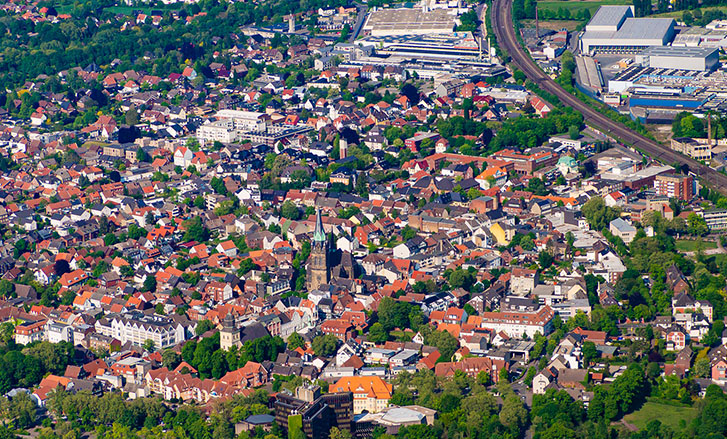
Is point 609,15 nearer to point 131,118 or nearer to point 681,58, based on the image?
point 681,58

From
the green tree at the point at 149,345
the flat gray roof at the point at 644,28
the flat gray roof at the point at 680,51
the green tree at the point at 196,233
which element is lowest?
the green tree at the point at 149,345

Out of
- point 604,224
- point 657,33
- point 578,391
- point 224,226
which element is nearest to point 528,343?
point 578,391

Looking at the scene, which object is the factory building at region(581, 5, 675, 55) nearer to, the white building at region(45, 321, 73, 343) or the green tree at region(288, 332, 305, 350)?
the green tree at region(288, 332, 305, 350)

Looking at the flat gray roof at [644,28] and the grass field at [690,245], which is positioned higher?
the flat gray roof at [644,28]

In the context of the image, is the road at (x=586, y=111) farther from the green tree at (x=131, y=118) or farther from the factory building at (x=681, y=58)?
the green tree at (x=131, y=118)

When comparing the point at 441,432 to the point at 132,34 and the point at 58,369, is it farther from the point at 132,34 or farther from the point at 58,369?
the point at 132,34

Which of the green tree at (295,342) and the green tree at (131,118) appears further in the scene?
the green tree at (131,118)

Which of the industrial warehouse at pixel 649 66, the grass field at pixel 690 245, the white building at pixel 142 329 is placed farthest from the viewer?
the industrial warehouse at pixel 649 66

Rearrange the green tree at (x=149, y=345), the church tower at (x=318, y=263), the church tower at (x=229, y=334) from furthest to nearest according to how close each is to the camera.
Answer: the church tower at (x=318, y=263)
the green tree at (x=149, y=345)
the church tower at (x=229, y=334)

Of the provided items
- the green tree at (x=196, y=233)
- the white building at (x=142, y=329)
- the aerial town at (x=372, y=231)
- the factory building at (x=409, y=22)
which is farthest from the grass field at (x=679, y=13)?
the white building at (x=142, y=329)
